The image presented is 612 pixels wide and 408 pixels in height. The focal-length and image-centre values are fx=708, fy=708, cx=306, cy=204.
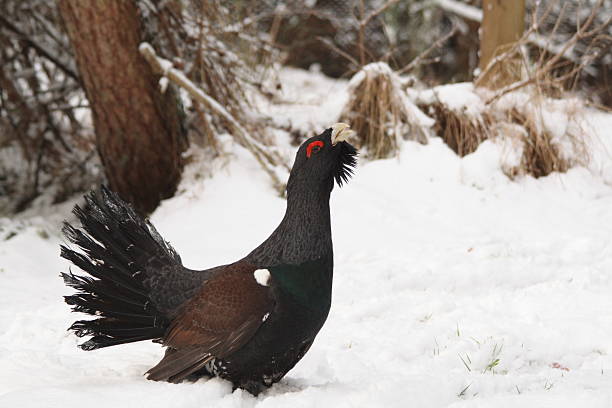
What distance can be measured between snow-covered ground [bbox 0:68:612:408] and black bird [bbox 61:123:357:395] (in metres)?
0.16

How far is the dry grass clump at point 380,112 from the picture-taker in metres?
6.48

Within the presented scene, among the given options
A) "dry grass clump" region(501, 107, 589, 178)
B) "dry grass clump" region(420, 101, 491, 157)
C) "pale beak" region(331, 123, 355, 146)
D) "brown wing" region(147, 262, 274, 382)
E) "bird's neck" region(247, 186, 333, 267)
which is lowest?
"brown wing" region(147, 262, 274, 382)

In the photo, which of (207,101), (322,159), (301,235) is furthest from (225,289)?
(207,101)

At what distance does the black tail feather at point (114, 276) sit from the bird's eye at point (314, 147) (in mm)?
777

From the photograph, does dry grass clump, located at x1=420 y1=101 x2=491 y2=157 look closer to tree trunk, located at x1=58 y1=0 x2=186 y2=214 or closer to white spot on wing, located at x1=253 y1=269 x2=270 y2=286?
tree trunk, located at x1=58 y1=0 x2=186 y2=214

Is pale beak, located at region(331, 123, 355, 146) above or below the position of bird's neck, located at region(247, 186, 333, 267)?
above

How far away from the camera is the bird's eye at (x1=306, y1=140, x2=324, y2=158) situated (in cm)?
277

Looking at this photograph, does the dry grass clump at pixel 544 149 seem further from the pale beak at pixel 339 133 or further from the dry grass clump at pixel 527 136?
the pale beak at pixel 339 133

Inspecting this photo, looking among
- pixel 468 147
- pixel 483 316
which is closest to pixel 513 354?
pixel 483 316

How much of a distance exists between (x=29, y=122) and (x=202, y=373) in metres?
5.06

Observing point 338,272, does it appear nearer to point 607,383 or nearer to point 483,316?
point 483,316

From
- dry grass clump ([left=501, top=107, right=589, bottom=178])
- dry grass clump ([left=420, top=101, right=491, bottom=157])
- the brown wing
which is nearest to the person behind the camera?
the brown wing

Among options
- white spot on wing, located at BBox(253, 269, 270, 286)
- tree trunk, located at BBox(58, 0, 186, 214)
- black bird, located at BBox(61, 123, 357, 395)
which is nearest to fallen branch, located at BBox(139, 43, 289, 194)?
tree trunk, located at BBox(58, 0, 186, 214)

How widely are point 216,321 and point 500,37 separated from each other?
16.7 ft
